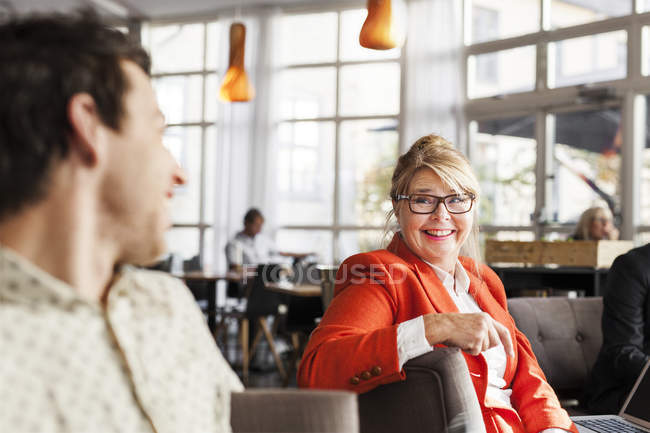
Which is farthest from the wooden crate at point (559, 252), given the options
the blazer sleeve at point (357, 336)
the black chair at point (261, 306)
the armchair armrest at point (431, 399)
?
the armchair armrest at point (431, 399)

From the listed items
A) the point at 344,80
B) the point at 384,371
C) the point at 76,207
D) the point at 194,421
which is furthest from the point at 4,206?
the point at 344,80

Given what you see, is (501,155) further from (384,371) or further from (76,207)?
(76,207)

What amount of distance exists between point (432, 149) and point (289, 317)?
3645 millimetres

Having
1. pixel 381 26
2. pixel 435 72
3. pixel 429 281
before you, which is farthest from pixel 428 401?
pixel 435 72

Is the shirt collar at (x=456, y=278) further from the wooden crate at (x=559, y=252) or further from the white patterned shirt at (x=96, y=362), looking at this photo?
the wooden crate at (x=559, y=252)

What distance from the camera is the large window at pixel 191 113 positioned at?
943cm

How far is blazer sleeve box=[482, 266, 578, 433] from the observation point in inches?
63.5

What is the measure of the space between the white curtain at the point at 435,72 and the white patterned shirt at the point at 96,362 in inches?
281

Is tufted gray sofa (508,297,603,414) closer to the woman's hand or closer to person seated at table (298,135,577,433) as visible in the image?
person seated at table (298,135,577,433)

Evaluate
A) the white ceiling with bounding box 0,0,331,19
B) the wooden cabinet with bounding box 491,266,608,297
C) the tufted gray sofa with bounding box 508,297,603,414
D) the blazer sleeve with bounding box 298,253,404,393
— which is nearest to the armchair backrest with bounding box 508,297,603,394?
the tufted gray sofa with bounding box 508,297,603,414

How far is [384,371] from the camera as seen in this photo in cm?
134

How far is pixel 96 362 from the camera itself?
2.56 feet

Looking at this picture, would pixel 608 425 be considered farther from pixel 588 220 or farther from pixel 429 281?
pixel 588 220

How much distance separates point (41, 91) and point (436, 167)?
1175 mm
